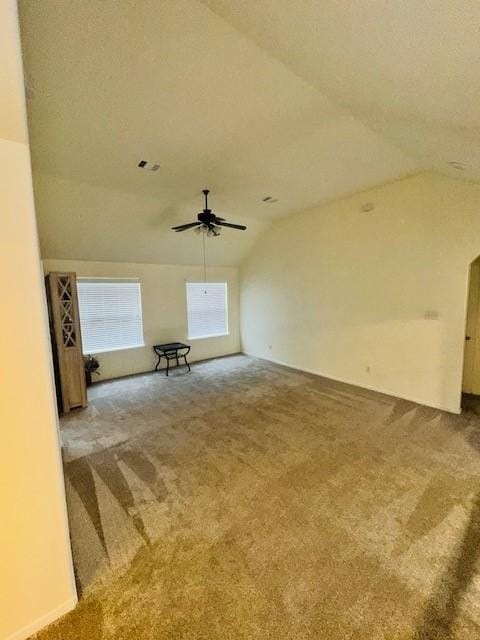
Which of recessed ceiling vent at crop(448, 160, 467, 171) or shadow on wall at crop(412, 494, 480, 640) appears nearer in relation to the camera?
shadow on wall at crop(412, 494, 480, 640)

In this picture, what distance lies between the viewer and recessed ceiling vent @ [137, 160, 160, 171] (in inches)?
132

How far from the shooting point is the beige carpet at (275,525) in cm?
143

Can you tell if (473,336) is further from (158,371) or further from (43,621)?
(158,371)

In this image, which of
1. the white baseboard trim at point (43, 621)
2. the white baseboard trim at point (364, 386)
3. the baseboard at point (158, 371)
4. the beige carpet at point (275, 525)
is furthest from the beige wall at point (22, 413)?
the white baseboard trim at point (364, 386)

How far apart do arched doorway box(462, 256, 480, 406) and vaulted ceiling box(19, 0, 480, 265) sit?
189 cm

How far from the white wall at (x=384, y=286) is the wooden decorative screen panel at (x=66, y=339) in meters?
4.09

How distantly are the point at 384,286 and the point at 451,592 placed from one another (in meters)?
3.73

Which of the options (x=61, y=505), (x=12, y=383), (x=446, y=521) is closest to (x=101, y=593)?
(x=61, y=505)

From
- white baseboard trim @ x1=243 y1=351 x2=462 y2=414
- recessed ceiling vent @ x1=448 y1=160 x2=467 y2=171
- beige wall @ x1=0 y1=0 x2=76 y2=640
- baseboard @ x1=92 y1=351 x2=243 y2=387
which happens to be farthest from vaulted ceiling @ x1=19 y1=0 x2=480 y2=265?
white baseboard trim @ x1=243 y1=351 x2=462 y2=414

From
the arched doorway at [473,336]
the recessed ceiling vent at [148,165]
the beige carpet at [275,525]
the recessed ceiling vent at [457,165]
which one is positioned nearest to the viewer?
the beige carpet at [275,525]

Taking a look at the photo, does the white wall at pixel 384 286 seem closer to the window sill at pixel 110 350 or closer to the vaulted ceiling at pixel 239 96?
the vaulted ceiling at pixel 239 96

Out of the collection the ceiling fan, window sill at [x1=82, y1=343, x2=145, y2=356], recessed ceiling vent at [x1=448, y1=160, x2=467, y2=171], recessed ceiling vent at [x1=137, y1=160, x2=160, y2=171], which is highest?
recessed ceiling vent at [x1=137, y1=160, x2=160, y2=171]

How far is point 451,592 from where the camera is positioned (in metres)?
1.53

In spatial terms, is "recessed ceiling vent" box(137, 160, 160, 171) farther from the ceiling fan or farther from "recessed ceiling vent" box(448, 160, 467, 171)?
"recessed ceiling vent" box(448, 160, 467, 171)
